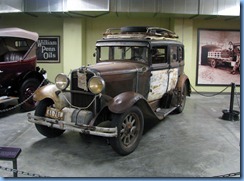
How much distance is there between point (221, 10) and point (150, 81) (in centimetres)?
361

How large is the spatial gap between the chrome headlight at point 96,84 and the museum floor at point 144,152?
768mm

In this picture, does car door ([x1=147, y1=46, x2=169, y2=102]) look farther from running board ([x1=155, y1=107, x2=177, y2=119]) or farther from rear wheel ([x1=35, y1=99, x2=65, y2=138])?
rear wheel ([x1=35, y1=99, x2=65, y2=138])

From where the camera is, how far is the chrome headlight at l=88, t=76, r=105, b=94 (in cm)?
307

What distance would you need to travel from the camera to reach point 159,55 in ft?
14.1

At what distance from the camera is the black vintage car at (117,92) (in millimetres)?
3072

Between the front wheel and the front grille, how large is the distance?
0.35m

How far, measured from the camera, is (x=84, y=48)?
25.0ft

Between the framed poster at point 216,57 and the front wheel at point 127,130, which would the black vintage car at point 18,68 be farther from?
the framed poster at point 216,57

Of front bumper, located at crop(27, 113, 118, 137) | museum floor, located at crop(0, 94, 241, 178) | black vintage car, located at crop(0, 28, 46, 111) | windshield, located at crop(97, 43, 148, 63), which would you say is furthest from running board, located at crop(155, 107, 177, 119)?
black vintage car, located at crop(0, 28, 46, 111)

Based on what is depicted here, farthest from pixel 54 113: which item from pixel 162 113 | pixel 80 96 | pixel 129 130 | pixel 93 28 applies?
pixel 93 28

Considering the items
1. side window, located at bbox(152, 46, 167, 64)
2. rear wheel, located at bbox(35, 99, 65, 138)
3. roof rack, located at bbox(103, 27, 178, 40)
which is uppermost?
roof rack, located at bbox(103, 27, 178, 40)

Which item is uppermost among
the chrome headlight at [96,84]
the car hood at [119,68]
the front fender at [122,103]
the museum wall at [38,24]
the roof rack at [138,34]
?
the museum wall at [38,24]

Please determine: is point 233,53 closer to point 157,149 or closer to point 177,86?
point 177,86

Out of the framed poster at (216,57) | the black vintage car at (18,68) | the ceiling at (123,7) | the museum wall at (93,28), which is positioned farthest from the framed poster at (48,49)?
the framed poster at (216,57)
